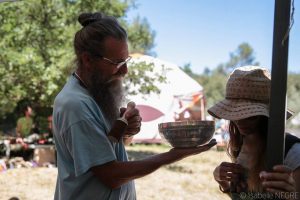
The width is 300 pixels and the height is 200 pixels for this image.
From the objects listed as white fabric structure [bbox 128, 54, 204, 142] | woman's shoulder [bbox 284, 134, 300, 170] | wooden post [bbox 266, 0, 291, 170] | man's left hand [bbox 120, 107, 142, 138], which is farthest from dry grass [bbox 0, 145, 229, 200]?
white fabric structure [bbox 128, 54, 204, 142]

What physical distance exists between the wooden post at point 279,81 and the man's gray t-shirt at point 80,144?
2.12 feet

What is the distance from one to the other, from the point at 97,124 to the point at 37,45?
853cm

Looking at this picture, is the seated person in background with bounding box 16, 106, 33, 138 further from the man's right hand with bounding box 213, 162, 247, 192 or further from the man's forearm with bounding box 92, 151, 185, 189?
the man's right hand with bounding box 213, 162, 247, 192

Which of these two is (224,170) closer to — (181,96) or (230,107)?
(230,107)

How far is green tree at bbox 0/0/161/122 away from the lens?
8727 mm

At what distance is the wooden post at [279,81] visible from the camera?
117 cm

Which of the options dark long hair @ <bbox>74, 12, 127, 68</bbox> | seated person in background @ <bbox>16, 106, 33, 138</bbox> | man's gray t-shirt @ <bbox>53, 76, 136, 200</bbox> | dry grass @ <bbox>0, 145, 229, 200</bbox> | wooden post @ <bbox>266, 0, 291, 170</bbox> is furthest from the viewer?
seated person in background @ <bbox>16, 106, 33, 138</bbox>

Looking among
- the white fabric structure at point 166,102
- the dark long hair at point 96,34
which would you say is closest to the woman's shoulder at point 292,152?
the dark long hair at point 96,34

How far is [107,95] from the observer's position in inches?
69.6

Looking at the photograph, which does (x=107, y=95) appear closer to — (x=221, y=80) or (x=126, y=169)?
(x=126, y=169)

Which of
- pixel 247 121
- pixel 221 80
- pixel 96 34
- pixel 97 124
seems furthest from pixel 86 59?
pixel 221 80

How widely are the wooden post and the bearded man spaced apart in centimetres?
43

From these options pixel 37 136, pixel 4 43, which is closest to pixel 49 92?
pixel 4 43

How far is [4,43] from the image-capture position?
877 cm
